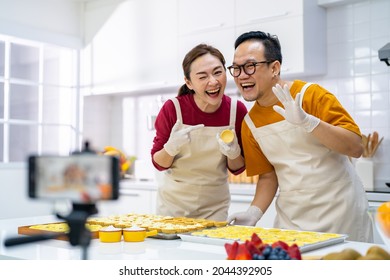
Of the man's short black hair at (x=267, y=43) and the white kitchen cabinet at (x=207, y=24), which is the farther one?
the white kitchen cabinet at (x=207, y=24)

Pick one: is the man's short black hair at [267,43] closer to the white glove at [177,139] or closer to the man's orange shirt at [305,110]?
the man's orange shirt at [305,110]

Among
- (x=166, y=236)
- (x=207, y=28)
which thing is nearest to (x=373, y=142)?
(x=207, y=28)

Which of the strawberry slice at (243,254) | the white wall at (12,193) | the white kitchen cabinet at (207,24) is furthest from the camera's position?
the white wall at (12,193)

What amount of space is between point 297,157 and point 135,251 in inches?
37.9

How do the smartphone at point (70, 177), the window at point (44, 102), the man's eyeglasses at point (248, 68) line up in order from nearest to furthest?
A: the smartphone at point (70, 177)
the man's eyeglasses at point (248, 68)
the window at point (44, 102)

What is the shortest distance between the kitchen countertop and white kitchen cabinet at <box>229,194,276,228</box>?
1.78m

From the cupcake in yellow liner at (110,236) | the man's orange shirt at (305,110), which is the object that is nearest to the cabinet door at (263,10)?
the man's orange shirt at (305,110)

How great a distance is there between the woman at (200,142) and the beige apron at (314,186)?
0.97ft

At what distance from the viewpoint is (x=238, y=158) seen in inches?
93.9

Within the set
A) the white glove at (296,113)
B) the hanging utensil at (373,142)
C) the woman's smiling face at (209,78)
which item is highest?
the woman's smiling face at (209,78)

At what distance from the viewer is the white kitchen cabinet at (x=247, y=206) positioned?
3370 millimetres

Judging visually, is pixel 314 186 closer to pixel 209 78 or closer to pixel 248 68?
pixel 248 68

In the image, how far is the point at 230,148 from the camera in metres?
2.28

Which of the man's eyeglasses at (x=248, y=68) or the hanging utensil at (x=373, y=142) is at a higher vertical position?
the man's eyeglasses at (x=248, y=68)
